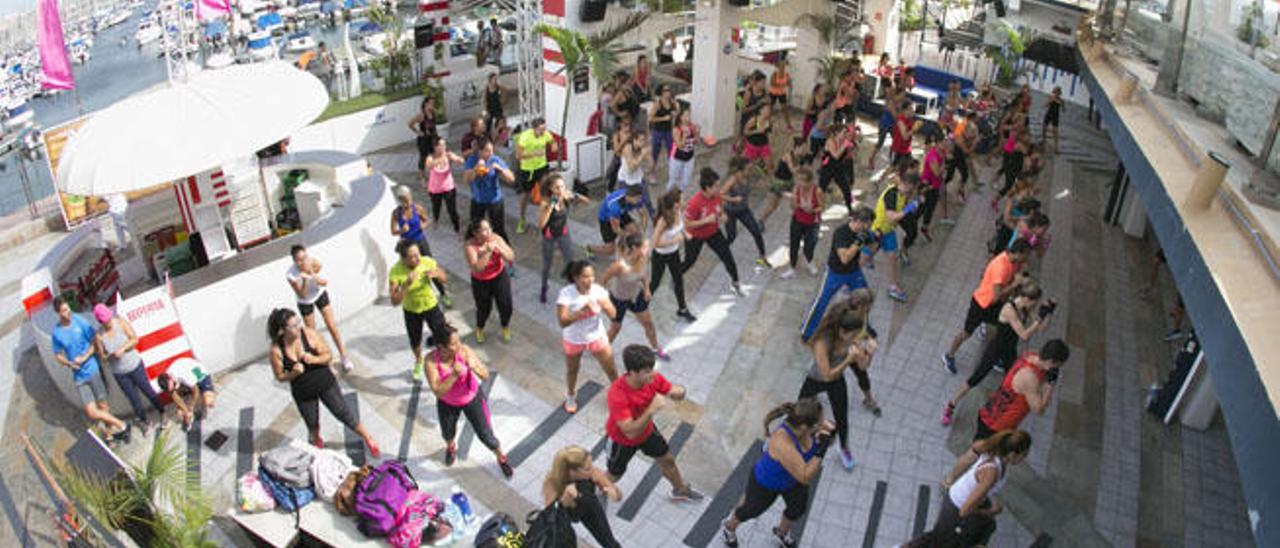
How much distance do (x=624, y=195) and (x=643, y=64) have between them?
6.62 metres

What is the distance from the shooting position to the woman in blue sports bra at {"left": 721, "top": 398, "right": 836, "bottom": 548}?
190 inches

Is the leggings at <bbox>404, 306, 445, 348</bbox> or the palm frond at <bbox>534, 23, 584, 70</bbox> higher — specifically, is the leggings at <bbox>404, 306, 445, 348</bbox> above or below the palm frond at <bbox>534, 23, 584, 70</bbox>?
below

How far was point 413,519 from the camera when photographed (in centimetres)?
531

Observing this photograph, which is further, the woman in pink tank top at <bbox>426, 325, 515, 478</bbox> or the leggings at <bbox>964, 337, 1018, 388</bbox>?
the leggings at <bbox>964, 337, 1018, 388</bbox>

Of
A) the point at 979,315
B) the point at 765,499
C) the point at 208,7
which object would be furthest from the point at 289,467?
the point at 208,7

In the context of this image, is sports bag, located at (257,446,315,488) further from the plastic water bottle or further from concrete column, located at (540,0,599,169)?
concrete column, located at (540,0,599,169)

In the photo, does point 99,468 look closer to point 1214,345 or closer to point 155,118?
point 155,118

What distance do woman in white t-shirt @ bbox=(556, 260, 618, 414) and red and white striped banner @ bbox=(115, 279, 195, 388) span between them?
3697mm

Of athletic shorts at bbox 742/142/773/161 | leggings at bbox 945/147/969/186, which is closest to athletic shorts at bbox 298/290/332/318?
athletic shorts at bbox 742/142/773/161

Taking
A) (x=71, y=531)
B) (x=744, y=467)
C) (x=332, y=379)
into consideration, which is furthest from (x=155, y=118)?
(x=744, y=467)

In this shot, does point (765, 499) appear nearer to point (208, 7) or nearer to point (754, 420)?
point (754, 420)

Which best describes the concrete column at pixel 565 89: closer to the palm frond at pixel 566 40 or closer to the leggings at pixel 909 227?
the palm frond at pixel 566 40

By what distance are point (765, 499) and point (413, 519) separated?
234 centimetres

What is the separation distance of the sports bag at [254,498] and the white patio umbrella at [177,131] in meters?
2.87
